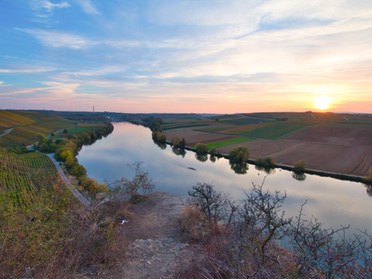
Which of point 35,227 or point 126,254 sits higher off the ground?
point 35,227

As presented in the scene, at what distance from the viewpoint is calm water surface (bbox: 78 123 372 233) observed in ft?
71.1

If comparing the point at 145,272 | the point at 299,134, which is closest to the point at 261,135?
the point at 299,134

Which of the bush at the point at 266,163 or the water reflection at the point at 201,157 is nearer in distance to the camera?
the bush at the point at 266,163

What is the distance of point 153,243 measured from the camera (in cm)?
1188

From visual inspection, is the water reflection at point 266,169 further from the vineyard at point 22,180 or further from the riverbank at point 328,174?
the vineyard at point 22,180

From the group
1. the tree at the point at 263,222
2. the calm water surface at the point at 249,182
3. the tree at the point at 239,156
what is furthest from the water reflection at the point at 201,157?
the tree at the point at 263,222

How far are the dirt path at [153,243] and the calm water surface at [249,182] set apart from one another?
9213 mm

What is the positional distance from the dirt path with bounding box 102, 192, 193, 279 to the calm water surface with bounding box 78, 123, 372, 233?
9.21 m

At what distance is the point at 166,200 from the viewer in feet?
65.0

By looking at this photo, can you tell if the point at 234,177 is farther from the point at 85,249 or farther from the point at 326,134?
the point at 326,134

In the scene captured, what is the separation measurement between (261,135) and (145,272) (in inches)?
2232

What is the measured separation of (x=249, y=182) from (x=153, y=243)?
21872 mm

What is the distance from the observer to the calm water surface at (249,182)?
21.7 metres

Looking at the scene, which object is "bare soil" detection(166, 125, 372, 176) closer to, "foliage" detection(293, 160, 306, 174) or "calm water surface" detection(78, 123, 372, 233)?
"foliage" detection(293, 160, 306, 174)
